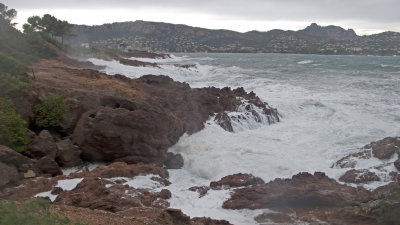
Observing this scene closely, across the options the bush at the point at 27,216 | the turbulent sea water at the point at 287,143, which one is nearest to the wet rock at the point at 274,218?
the turbulent sea water at the point at 287,143

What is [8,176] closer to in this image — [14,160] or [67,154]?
[14,160]

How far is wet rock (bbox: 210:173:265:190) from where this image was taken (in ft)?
32.8

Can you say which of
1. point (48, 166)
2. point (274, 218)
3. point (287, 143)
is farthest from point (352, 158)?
point (48, 166)

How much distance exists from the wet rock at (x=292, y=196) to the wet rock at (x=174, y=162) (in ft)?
10.9

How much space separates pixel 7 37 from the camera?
21.8 meters

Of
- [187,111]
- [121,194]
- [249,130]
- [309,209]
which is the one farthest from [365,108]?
[121,194]

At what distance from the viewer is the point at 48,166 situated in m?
9.70

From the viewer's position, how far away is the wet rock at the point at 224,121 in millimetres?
17002

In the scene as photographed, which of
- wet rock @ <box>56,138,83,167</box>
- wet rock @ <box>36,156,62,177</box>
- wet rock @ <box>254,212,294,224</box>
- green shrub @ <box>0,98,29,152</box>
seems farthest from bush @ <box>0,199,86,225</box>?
wet rock @ <box>56,138,83,167</box>

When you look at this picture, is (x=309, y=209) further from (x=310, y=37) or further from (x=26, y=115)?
(x=310, y=37)

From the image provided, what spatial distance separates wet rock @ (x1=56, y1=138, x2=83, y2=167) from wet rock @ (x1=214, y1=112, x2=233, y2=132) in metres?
7.41

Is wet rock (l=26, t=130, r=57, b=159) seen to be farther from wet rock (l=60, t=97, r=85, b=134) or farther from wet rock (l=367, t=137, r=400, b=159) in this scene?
wet rock (l=367, t=137, r=400, b=159)

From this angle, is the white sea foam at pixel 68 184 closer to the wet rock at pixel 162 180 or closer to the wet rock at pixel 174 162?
the wet rock at pixel 162 180

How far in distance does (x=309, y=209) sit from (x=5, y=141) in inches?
297
